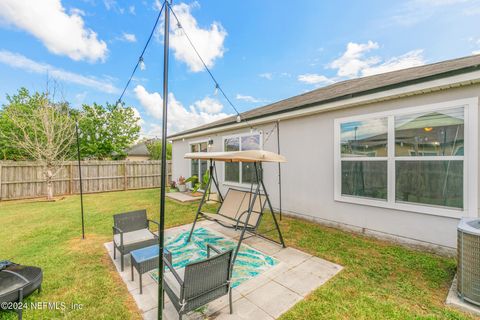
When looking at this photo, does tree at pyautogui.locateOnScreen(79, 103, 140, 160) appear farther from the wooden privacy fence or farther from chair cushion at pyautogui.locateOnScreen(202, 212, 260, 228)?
chair cushion at pyautogui.locateOnScreen(202, 212, 260, 228)

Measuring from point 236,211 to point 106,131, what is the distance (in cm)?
2085

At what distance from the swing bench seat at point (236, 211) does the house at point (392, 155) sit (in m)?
1.95

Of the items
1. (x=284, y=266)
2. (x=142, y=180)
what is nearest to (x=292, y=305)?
(x=284, y=266)

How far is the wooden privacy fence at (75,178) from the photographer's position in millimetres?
9703

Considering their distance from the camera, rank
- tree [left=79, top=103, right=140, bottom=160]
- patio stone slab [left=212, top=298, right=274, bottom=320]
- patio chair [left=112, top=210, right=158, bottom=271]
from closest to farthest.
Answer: patio stone slab [left=212, top=298, right=274, bottom=320] < patio chair [left=112, top=210, right=158, bottom=271] < tree [left=79, top=103, right=140, bottom=160]

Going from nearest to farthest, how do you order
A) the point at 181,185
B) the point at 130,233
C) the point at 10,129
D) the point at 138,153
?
the point at 130,233 < the point at 181,185 < the point at 10,129 < the point at 138,153

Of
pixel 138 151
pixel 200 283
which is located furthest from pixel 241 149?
pixel 138 151

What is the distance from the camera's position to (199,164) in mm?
10727

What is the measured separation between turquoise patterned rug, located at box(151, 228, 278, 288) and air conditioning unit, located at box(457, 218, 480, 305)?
2424 millimetres

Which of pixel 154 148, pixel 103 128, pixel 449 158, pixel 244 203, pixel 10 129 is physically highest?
pixel 103 128

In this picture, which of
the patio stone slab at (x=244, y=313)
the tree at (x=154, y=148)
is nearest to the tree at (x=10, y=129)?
the tree at (x=154, y=148)

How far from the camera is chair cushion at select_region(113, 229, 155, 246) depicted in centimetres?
368

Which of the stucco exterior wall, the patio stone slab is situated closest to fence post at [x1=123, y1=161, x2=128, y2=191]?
the stucco exterior wall

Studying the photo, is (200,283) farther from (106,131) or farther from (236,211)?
(106,131)
